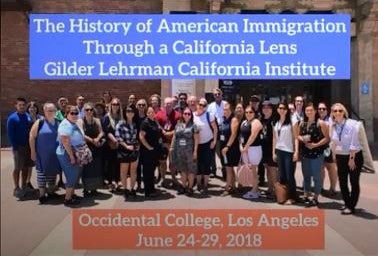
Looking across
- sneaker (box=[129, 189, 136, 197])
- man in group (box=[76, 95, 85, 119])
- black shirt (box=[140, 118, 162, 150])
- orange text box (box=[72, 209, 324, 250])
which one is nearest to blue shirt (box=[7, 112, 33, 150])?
man in group (box=[76, 95, 85, 119])

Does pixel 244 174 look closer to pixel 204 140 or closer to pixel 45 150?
pixel 204 140

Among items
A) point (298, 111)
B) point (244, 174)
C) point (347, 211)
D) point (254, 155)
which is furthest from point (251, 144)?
point (347, 211)

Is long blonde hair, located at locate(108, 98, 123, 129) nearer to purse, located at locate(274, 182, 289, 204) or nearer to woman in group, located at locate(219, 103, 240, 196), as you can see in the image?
woman in group, located at locate(219, 103, 240, 196)

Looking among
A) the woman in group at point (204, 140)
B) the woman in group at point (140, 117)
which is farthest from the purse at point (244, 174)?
the woman in group at point (140, 117)

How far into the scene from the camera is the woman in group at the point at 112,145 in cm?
420

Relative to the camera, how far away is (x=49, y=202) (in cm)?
386

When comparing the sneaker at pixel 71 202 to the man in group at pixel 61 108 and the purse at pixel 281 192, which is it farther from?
the purse at pixel 281 192

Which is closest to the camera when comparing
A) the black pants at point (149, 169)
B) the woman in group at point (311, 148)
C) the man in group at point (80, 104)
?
the man in group at point (80, 104)

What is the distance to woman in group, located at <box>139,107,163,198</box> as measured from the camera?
4695 millimetres

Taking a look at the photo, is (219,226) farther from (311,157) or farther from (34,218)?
(34,218)

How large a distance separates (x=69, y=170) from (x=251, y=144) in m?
1.26

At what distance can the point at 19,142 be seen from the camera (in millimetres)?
3699

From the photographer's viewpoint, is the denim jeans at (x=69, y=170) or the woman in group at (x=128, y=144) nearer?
the denim jeans at (x=69, y=170)

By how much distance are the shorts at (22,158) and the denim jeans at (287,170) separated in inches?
62.7
